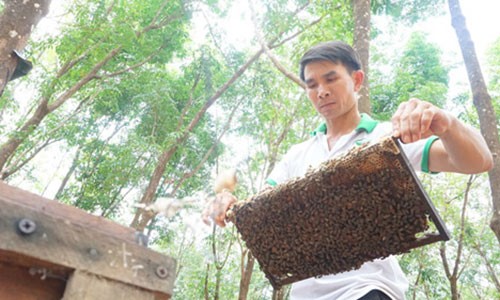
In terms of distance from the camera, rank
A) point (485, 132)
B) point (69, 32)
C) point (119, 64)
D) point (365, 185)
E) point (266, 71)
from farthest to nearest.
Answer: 1. point (266, 71)
2. point (119, 64)
3. point (69, 32)
4. point (485, 132)
5. point (365, 185)

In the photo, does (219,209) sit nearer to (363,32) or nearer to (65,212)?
(65,212)

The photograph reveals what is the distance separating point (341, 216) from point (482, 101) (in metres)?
3.97

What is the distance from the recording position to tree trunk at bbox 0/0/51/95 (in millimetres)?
3799

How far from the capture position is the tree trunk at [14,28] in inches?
150

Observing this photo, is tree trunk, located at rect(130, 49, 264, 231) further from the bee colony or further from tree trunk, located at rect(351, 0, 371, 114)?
the bee colony

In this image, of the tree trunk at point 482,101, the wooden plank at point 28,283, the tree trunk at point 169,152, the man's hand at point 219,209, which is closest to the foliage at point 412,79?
the tree trunk at point 169,152

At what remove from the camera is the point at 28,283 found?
1109 millimetres

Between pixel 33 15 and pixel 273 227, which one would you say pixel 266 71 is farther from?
pixel 273 227

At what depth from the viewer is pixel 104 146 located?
1198 cm

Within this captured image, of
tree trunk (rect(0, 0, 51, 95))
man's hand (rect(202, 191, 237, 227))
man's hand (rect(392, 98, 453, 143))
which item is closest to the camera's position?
man's hand (rect(392, 98, 453, 143))

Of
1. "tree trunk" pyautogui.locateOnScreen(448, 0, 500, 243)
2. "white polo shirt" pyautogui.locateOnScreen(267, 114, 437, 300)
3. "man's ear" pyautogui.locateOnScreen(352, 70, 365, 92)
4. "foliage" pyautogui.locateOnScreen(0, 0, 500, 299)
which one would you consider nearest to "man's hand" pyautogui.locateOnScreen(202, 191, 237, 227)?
"white polo shirt" pyautogui.locateOnScreen(267, 114, 437, 300)

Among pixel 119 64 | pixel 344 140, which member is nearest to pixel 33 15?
pixel 344 140

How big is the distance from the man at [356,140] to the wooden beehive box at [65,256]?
3.35 ft

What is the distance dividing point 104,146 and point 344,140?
10687 millimetres
